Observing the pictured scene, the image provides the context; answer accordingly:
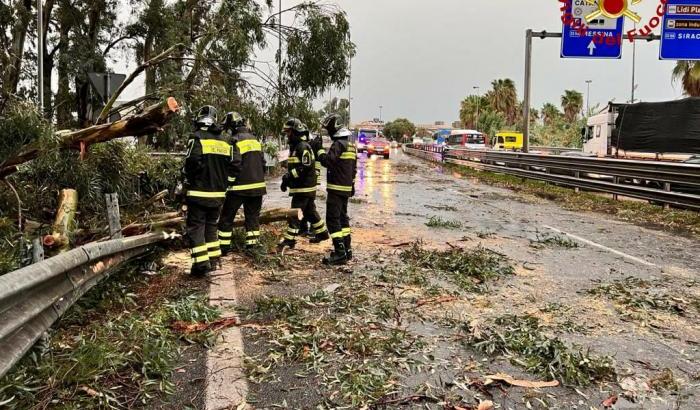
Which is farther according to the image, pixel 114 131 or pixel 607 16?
pixel 607 16

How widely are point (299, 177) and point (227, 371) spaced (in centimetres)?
412

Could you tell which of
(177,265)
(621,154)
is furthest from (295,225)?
(621,154)

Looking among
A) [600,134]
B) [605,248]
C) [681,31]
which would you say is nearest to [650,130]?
[600,134]

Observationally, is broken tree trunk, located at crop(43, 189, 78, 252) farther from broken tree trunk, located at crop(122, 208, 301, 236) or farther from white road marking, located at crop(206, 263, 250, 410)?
white road marking, located at crop(206, 263, 250, 410)

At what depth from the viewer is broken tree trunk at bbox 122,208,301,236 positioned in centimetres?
546

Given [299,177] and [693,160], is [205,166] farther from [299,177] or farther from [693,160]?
[693,160]

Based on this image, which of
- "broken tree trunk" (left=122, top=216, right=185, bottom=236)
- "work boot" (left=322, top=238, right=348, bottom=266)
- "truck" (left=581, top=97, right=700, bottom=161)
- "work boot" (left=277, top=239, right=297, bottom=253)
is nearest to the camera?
"broken tree trunk" (left=122, top=216, right=185, bottom=236)

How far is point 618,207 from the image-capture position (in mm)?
12422

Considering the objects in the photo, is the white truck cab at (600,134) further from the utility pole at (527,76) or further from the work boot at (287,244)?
the work boot at (287,244)

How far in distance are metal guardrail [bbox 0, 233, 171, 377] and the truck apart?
16.7 meters

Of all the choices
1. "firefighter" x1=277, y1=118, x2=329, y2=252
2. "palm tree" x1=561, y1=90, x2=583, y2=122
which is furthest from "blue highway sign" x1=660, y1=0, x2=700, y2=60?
"palm tree" x1=561, y1=90, x2=583, y2=122

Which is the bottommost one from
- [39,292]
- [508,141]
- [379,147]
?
[39,292]

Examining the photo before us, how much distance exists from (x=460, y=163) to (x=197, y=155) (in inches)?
1033

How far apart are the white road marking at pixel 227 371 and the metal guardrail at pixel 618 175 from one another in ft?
32.4
